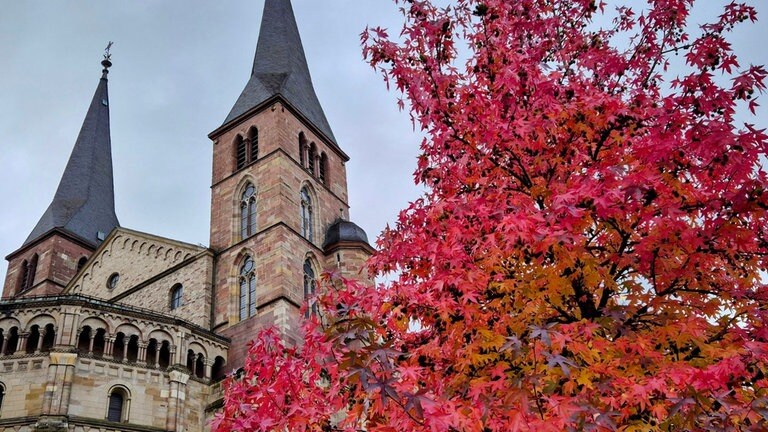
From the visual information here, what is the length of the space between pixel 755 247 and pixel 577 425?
9.39 ft

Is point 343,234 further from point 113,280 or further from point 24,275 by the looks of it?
point 24,275

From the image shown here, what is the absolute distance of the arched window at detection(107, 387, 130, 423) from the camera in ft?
60.3

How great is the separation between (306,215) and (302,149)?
357 cm

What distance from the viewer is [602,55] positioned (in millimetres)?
6566

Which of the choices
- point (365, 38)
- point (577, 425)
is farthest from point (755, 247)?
point (365, 38)

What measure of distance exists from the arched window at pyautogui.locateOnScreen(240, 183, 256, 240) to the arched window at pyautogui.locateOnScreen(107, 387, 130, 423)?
27.0 feet

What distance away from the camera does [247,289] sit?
945 inches

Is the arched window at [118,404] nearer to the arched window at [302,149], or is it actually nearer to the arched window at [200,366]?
the arched window at [200,366]

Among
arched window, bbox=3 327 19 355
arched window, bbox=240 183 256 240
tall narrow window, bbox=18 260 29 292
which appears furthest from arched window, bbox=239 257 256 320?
tall narrow window, bbox=18 260 29 292

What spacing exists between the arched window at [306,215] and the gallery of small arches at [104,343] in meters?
6.95

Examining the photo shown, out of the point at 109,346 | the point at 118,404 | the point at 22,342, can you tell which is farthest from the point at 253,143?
the point at 118,404

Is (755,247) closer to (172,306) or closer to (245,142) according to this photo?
(172,306)

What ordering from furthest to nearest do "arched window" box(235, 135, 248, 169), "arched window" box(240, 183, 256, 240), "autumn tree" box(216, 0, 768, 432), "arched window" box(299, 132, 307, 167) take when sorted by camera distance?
1. "arched window" box(299, 132, 307, 167)
2. "arched window" box(235, 135, 248, 169)
3. "arched window" box(240, 183, 256, 240)
4. "autumn tree" box(216, 0, 768, 432)

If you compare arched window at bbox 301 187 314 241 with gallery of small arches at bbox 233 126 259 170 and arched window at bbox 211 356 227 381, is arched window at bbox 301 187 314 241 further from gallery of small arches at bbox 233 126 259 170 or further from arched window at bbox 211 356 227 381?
arched window at bbox 211 356 227 381
